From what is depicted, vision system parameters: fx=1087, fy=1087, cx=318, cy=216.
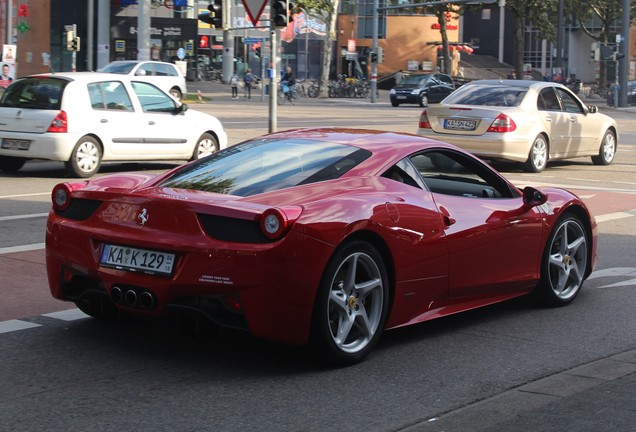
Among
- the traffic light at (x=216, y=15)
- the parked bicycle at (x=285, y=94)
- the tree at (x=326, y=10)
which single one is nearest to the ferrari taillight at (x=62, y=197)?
the traffic light at (x=216, y=15)

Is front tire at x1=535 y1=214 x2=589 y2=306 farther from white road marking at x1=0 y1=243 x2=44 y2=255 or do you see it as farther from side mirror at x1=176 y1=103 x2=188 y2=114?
side mirror at x1=176 y1=103 x2=188 y2=114

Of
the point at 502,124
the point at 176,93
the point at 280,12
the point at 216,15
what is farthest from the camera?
the point at 176,93

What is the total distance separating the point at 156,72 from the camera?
139ft

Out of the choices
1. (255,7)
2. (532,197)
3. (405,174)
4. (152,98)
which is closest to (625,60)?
(255,7)

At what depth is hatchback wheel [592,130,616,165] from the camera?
2061 centimetres

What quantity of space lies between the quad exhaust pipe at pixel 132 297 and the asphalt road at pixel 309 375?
10.1 inches

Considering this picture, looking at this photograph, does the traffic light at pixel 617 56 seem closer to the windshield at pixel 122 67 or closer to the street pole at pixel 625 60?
the street pole at pixel 625 60

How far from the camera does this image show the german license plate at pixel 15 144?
50.0 feet

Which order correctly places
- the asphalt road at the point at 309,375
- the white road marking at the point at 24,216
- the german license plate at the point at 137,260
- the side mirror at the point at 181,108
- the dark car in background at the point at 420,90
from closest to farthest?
1. the asphalt road at the point at 309,375
2. the german license plate at the point at 137,260
3. the white road marking at the point at 24,216
4. the side mirror at the point at 181,108
5. the dark car in background at the point at 420,90

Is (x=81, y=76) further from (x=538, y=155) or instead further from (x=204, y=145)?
(x=538, y=155)

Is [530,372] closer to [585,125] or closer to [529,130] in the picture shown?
[529,130]

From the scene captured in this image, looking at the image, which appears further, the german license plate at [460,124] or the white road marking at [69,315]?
the german license plate at [460,124]

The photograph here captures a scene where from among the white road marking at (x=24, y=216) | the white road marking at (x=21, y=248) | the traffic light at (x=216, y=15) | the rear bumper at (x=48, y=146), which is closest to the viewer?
the white road marking at (x=21, y=248)

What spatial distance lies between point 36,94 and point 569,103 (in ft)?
30.9
